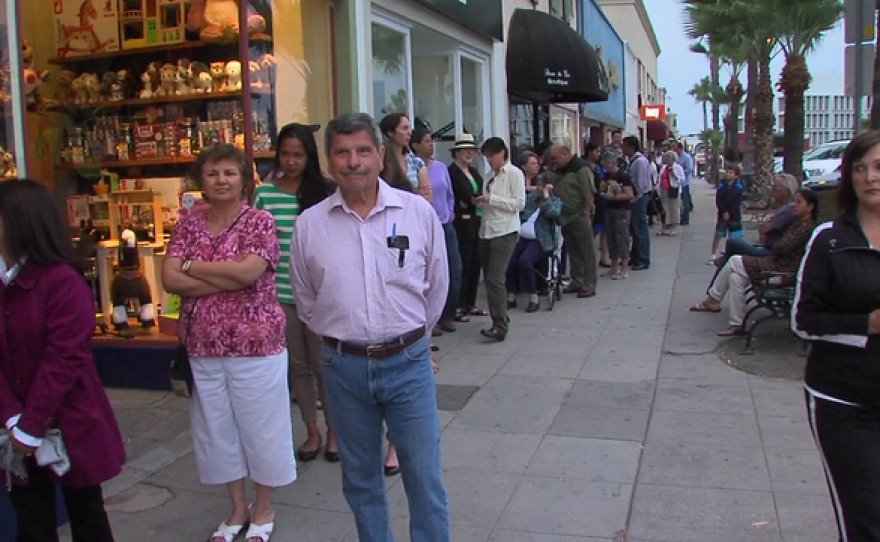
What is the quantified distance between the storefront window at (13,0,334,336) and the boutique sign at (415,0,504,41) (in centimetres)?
285

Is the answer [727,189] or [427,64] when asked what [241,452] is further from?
[727,189]

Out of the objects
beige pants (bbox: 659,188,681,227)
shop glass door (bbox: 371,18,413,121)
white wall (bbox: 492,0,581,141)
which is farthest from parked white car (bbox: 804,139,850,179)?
shop glass door (bbox: 371,18,413,121)

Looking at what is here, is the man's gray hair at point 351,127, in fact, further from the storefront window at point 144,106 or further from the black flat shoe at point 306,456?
the storefront window at point 144,106

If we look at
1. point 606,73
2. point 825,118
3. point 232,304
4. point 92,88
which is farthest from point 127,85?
point 825,118

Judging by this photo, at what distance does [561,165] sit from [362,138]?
24.1ft

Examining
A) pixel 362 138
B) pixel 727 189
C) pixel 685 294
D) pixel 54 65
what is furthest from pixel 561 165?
pixel 362 138

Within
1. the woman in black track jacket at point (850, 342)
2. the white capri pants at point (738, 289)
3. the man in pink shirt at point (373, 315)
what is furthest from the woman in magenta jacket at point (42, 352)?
the white capri pants at point (738, 289)

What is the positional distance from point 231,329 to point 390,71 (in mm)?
6035

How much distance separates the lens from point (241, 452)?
397 centimetres

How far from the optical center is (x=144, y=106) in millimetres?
7141

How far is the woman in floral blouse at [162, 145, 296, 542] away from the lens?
3.81 meters

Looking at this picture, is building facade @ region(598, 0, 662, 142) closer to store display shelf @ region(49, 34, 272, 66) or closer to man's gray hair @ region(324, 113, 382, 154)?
store display shelf @ region(49, 34, 272, 66)

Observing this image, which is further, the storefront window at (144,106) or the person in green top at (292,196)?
the storefront window at (144,106)

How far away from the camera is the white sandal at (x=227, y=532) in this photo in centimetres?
399
